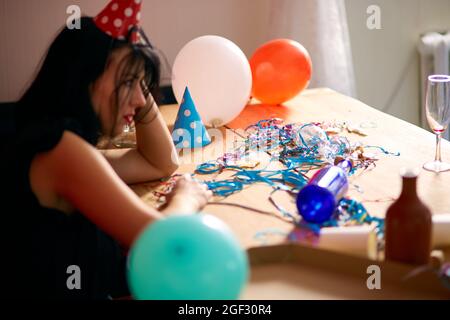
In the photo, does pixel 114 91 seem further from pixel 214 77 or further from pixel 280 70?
pixel 280 70

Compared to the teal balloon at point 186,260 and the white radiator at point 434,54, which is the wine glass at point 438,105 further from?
the white radiator at point 434,54

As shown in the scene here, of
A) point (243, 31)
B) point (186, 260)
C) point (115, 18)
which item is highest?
point (115, 18)

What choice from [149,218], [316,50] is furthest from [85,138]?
[316,50]

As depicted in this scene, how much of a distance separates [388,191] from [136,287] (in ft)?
2.32

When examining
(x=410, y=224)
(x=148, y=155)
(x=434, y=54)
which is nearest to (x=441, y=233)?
(x=410, y=224)

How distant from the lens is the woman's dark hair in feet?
4.05

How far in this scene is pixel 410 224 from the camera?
1.02m

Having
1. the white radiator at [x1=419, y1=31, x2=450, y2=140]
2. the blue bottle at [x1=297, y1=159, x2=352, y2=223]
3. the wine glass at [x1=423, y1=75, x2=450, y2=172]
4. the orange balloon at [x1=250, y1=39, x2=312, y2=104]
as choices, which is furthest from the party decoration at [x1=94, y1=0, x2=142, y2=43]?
the white radiator at [x1=419, y1=31, x2=450, y2=140]

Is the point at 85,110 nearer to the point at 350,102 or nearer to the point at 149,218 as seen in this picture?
the point at 149,218

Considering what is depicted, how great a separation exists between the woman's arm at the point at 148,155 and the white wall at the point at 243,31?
40.4 inches

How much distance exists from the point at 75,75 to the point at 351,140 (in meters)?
0.83

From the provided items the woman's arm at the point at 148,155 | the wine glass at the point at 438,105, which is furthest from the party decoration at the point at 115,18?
the wine glass at the point at 438,105

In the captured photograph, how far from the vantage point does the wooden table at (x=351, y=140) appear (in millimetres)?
1288

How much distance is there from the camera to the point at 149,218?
1.09 metres
